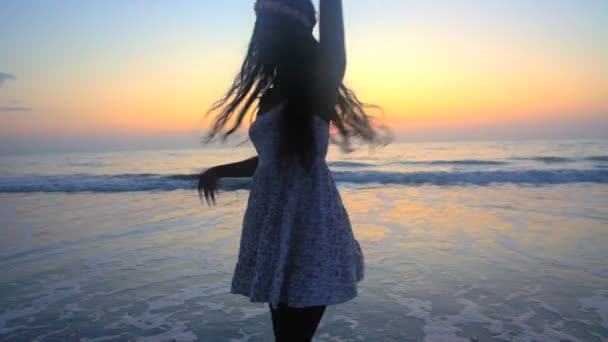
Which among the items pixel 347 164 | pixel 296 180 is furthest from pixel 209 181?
pixel 347 164

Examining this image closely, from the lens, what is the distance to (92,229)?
336 inches

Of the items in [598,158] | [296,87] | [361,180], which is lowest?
[361,180]

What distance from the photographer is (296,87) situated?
1541 mm

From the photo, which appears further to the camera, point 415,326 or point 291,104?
point 415,326

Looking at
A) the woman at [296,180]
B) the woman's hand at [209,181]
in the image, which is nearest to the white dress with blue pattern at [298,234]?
the woman at [296,180]

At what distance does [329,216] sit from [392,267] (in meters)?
4.34

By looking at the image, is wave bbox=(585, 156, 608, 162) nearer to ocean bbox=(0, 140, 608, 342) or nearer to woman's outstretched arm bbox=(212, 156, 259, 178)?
ocean bbox=(0, 140, 608, 342)

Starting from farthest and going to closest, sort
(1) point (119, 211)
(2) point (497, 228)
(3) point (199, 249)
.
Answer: (1) point (119, 211), (2) point (497, 228), (3) point (199, 249)

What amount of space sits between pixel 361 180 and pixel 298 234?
16610 mm

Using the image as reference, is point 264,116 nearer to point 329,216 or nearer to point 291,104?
point 291,104

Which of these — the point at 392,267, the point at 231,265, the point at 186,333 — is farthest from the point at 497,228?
the point at 186,333

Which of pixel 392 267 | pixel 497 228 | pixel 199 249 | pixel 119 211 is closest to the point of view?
pixel 392 267

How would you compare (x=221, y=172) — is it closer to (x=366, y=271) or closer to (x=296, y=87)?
(x=296, y=87)

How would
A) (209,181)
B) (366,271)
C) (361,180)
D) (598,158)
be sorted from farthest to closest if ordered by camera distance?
(598,158), (361,180), (366,271), (209,181)
